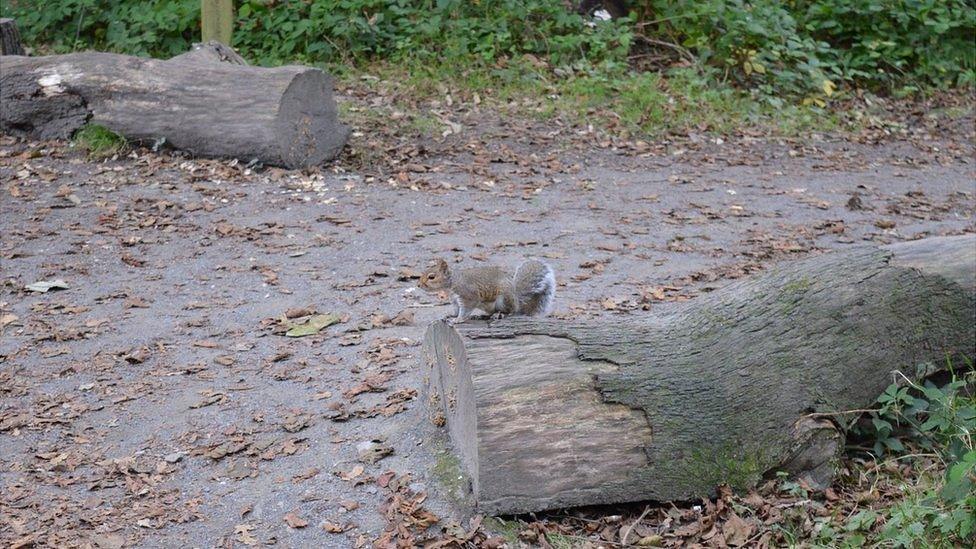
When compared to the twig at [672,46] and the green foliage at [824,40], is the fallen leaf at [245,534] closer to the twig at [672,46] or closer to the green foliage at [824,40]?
the green foliage at [824,40]

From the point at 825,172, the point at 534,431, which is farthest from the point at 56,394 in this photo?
the point at 825,172

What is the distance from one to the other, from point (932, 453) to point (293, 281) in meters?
4.30

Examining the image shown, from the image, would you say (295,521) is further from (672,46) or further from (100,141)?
(672,46)

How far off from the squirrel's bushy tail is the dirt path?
783 mm

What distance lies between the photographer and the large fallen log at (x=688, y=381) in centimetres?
426

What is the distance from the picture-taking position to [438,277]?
195 inches

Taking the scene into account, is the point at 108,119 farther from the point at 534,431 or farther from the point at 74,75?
the point at 534,431

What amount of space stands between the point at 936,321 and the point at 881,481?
0.89 m

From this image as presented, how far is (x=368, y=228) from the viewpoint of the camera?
8.38 metres

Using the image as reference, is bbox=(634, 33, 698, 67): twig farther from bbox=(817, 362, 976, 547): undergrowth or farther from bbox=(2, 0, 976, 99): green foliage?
bbox=(817, 362, 976, 547): undergrowth

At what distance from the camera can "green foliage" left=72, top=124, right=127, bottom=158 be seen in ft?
32.2

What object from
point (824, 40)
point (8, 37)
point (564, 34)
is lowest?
point (8, 37)

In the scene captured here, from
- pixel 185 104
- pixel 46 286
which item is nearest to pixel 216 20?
pixel 185 104

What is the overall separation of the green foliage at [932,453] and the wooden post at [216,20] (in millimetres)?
8811
